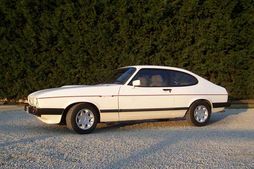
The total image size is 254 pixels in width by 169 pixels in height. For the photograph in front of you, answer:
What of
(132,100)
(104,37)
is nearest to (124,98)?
(132,100)

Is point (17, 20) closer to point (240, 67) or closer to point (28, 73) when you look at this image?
point (28, 73)

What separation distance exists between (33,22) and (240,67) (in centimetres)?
744

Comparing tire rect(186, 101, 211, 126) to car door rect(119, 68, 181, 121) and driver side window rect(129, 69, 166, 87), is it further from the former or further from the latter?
driver side window rect(129, 69, 166, 87)

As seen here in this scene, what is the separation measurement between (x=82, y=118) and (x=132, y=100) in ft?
3.93

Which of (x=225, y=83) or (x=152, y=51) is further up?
(x=152, y=51)

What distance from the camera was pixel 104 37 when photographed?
1508cm

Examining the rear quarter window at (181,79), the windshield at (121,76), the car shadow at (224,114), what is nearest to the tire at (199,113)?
the rear quarter window at (181,79)

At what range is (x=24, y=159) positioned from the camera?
669cm

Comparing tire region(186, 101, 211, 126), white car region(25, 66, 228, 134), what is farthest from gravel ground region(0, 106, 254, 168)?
white car region(25, 66, 228, 134)

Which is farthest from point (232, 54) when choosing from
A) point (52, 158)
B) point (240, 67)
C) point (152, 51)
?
point (52, 158)

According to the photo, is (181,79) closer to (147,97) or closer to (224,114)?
(147,97)

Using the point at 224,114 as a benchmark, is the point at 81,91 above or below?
above

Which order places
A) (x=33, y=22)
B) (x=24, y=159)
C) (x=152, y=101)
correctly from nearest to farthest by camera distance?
1. (x=24, y=159)
2. (x=152, y=101)
3. (x=33, y=22)

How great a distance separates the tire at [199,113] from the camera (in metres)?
10.5
